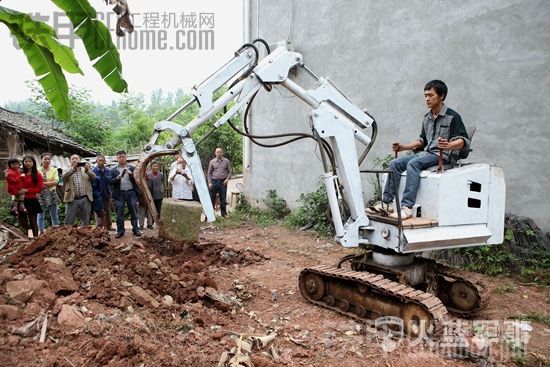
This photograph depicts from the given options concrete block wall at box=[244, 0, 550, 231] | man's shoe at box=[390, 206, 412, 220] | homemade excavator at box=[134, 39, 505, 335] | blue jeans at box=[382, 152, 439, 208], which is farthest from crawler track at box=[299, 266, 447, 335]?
concrete block wall at box=[244, 0, 550, 231]

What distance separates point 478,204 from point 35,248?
218 inches

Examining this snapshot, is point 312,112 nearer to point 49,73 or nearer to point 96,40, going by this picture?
point 96,40

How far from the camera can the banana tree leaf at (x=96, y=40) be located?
3.53 metres

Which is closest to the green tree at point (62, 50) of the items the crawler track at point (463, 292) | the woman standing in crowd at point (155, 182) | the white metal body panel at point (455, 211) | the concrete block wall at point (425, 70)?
the white metal body panel at point (455, 211)

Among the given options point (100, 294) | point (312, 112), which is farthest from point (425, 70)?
point (100, 294)

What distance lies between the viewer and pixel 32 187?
7832 mm

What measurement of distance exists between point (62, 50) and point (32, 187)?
196 inches

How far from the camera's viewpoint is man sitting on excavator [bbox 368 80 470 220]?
15.7ft

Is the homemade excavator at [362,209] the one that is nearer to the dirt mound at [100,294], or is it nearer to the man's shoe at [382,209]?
the man's shoe at [382,209]

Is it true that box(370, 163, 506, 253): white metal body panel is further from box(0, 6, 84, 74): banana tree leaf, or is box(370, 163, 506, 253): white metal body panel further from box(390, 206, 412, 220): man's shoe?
box(0, 6, 84, 74): banana tree leaf

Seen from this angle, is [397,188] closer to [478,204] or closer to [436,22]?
[478,204]

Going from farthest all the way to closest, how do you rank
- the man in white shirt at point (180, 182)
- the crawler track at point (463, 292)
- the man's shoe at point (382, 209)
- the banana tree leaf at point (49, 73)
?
the man in white shirt at point (180, 182), the man's shoe at point (382, 209), the crawler track at point (463, 292), the banana tree leaf at point (49, 73)

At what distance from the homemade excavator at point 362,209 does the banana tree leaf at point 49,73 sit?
92cm

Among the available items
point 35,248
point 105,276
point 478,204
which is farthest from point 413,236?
point 35,248
